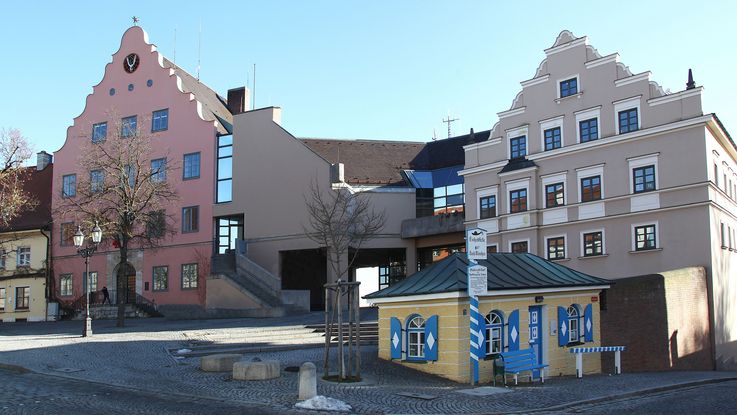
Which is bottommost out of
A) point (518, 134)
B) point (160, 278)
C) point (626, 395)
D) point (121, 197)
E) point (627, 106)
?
point (626, 395)

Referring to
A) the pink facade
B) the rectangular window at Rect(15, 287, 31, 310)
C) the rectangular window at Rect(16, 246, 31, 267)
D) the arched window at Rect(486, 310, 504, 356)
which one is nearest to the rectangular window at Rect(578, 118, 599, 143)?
the arched window at Rect(486, 310, 504, 356)

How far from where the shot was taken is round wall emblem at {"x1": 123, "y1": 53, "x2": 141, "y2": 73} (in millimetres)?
49750

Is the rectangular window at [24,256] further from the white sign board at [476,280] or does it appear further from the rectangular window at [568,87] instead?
the white sign board at [476,280]

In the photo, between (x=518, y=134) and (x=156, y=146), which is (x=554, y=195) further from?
(x=156, y=146)

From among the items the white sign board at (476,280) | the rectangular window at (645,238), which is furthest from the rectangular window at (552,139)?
the white sign board at (476,280)

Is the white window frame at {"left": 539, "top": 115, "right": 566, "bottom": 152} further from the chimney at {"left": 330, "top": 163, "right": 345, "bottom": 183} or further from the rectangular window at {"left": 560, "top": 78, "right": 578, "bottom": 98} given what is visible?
the chimney at {"left": 330, "top": 163, "right": 345, "bottom": 183}

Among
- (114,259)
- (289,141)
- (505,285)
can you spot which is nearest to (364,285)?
(289,141)

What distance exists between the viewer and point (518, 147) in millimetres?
39500

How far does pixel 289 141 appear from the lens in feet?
145

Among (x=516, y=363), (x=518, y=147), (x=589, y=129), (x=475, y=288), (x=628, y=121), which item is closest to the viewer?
(x=475, y=288)

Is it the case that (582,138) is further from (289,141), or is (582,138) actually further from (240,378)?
(240,378)

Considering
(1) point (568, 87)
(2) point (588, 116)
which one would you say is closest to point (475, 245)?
(2) point (588, 116)

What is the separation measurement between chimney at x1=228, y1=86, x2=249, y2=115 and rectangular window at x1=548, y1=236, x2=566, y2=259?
1017 inches

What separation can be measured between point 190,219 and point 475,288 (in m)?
31.9
